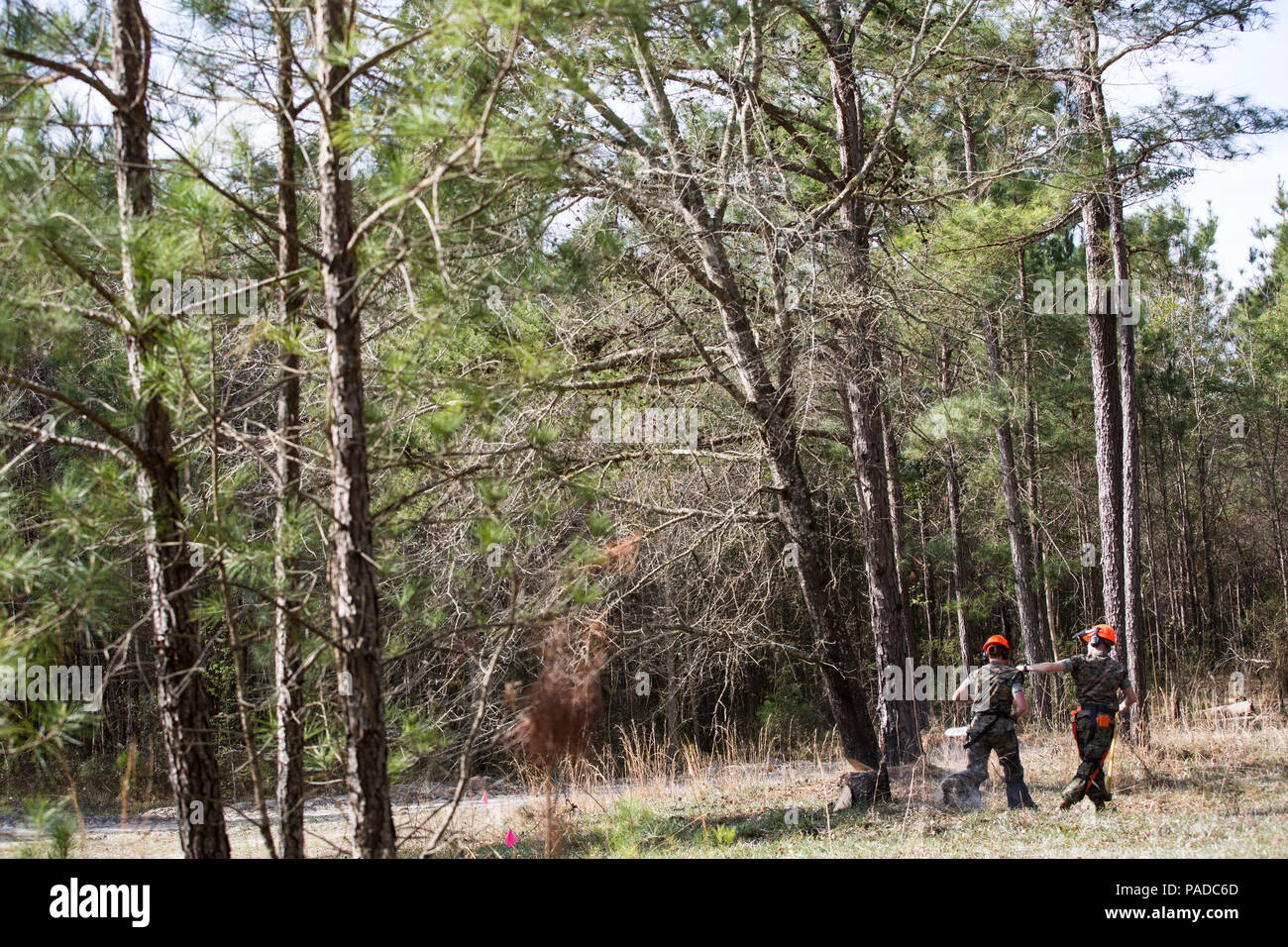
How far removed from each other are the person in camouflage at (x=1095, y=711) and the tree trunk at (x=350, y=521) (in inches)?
220

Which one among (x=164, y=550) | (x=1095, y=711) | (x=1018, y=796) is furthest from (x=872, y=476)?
(x=164, y=550)

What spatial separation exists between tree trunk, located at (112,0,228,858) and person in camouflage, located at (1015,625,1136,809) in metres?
6.05

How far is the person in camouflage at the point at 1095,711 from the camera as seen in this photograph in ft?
24.9

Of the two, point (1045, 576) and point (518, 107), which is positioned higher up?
point (518, 107)

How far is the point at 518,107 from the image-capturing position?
17.8 ft

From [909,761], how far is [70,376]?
886cm

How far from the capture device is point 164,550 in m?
4.15

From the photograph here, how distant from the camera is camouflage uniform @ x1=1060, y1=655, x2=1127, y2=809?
7.58 metres

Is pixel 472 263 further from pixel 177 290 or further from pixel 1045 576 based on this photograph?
pixel 1045 576

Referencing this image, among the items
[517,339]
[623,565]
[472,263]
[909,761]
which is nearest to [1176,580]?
[909,761]

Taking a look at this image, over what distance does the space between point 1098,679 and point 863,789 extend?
2406 millimetres

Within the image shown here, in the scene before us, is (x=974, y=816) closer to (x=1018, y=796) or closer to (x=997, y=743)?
(x=1018, y=796)

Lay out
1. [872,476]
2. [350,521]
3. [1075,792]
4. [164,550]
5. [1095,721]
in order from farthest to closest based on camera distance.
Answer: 1. [872,476]
2. [1075,792]
3. [1095,721]
4. [164,550]
5. [350,521]
